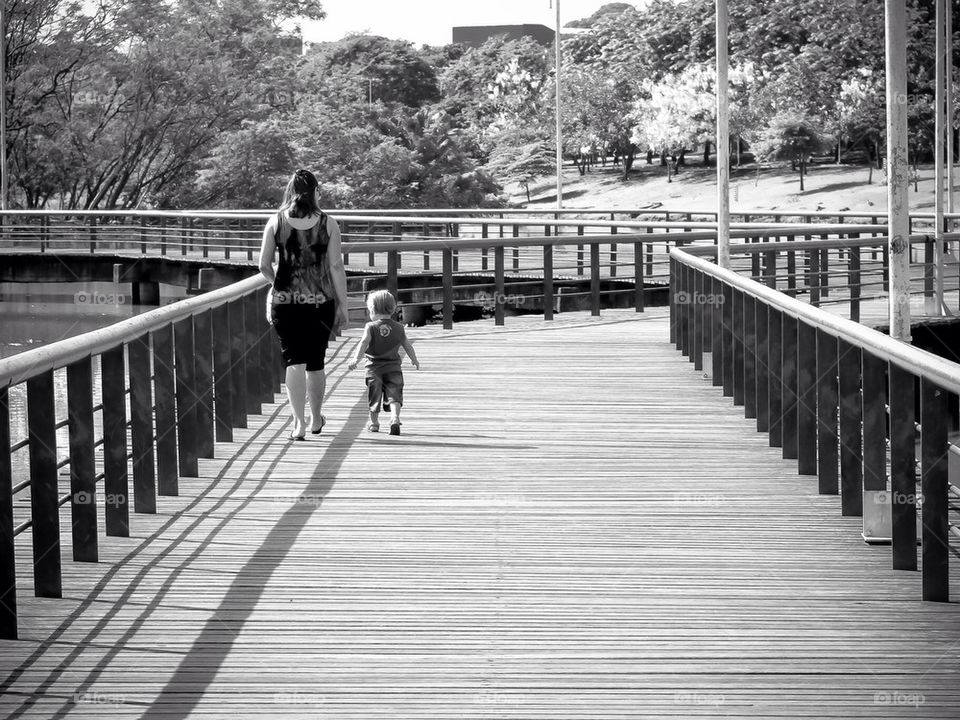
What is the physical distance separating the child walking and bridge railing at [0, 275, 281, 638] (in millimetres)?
935

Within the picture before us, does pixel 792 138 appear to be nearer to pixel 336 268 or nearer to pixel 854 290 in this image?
pixel 854 290

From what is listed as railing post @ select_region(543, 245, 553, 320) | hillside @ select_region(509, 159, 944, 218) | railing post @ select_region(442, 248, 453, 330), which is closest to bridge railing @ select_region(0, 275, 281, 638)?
railing post @ select_region(442, 248, 453, 330)

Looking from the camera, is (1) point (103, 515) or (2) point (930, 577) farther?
(1) point (103, 515)

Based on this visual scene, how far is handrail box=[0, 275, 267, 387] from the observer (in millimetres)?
5477

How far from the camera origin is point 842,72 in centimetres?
7650

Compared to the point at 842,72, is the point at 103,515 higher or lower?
lower

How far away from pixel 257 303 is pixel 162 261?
30.3 meters

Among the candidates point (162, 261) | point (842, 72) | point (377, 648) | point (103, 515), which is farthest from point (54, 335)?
point (842, 72)

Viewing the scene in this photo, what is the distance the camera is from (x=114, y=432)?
→ 23.0 ft

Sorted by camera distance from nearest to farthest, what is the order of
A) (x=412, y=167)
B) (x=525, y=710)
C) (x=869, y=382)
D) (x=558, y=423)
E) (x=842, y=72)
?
(x=525, y=710) → (x=869, y=382) → (x=558, y=423) → (x=412, y=167) → (x=842, y=72)

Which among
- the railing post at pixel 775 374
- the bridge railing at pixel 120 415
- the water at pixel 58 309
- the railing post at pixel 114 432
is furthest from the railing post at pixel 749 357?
the water at pixel 58 309

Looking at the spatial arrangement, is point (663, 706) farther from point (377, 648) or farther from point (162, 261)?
point (162, 261)

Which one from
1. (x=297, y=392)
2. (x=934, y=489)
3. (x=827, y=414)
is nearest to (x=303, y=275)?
(x=297, y=392)

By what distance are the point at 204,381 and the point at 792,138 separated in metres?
64.5
